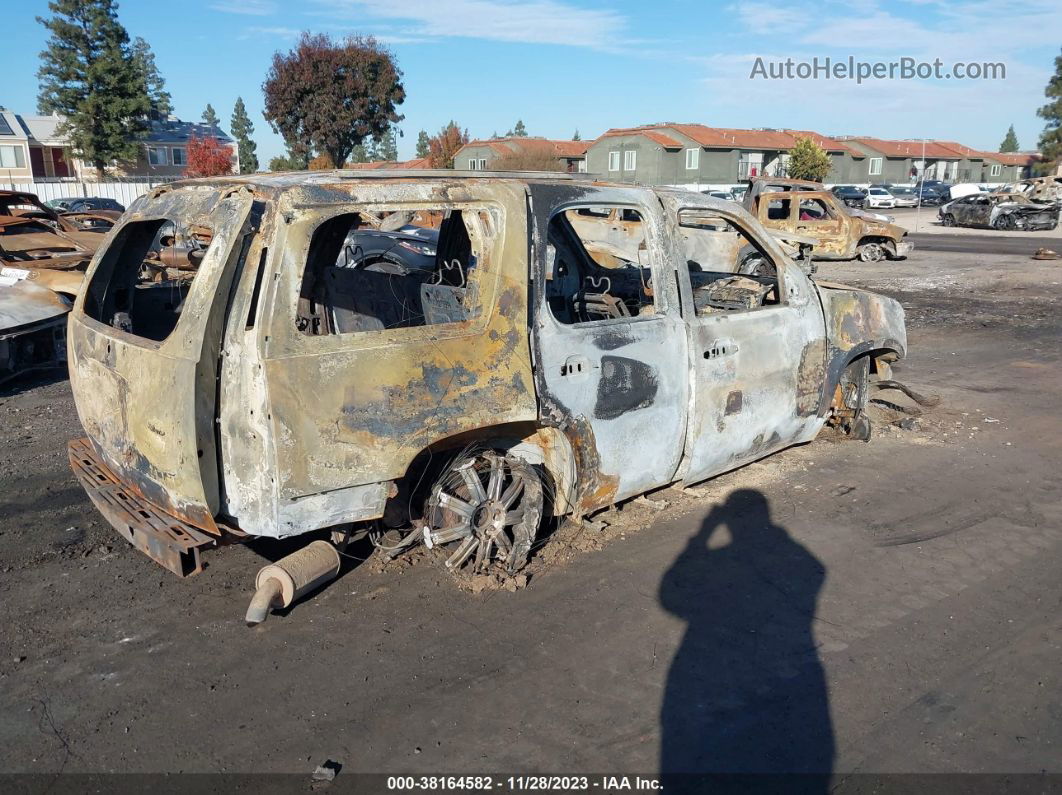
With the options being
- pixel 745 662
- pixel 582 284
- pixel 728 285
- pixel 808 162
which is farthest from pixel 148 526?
pixel 808 162

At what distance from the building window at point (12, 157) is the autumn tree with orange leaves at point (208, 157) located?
9.48 m

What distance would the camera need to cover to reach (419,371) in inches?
141

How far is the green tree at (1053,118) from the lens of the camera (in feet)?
207

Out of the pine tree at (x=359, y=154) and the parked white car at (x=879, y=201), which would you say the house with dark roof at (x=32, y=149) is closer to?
the pine tree at (x=359, y=154)

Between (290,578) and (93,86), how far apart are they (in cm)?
5188

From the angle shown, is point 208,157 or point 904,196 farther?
point 904,196

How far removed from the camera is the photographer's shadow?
299 centimetres

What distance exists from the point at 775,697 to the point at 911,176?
7561cm

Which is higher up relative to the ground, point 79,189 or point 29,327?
point 79,189

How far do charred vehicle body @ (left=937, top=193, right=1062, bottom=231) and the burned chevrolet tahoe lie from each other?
30.4 metres

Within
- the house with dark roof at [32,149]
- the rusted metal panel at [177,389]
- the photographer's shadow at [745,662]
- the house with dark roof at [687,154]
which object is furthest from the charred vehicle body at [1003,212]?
the house with dark roof at [32,149]

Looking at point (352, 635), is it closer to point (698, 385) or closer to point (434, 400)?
point (434, 400)

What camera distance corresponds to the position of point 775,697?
3.31 metres

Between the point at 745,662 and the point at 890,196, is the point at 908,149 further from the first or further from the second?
the point at 745,662
